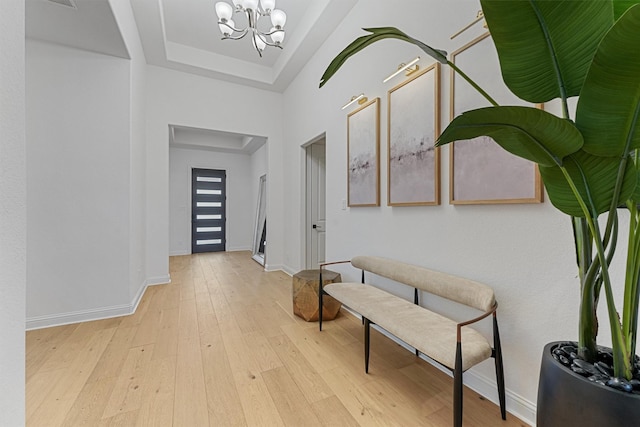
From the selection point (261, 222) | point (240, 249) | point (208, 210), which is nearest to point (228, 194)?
point (208, 210)

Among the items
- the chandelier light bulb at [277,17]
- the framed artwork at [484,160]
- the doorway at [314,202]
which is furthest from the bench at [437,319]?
the chandelier light bulb at [277,17]

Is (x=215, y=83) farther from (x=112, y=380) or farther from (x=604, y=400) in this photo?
(x=604, y=400)

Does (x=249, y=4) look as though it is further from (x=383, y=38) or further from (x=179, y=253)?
(x=179, y=253)

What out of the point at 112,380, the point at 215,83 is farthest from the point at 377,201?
the point at 215,83

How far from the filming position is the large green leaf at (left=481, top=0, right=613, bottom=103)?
0.63 meters

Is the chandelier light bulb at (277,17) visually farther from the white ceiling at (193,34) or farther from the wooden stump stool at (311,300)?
the wooden stump stool at (311,300)

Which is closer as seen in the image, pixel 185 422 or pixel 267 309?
pixel 185 422

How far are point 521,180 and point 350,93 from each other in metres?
2.08

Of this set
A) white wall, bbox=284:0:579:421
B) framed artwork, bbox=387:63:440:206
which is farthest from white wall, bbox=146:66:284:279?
framed artwork, bbox=387:63:440:206

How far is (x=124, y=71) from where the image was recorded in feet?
9.05

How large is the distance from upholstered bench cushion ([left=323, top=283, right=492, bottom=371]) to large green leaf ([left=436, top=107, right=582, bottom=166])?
955 mm

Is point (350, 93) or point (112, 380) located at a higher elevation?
point (350, 93)

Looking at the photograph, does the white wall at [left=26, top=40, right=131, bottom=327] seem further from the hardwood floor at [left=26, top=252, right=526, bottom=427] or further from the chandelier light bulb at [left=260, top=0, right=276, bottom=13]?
the chandelier light bulb at [left=260, top=0, right=276, bottom=13]

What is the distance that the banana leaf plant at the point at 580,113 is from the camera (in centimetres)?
60
